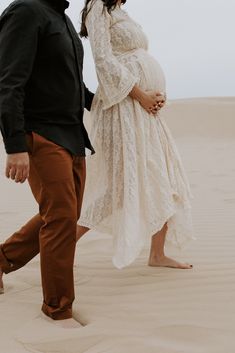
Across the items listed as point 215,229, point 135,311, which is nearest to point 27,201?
point 215,229

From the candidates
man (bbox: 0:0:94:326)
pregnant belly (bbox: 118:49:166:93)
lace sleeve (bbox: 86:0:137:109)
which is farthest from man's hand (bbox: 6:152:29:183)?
pregnant belly (bbox: 118:49:166:93)

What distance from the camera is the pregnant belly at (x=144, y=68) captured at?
3.55 m

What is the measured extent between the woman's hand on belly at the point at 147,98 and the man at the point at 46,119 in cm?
64

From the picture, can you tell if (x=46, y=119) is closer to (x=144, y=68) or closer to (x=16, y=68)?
(x=16, y=68)

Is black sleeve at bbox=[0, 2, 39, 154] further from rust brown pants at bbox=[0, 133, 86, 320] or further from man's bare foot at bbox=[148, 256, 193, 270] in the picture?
man's bare foot at bbox=[148, 256, 193, 270]

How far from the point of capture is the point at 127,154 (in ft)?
11.1

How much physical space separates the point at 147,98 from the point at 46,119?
2.86 ft

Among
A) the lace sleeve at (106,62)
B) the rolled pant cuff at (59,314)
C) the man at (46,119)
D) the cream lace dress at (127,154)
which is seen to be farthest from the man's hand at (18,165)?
the lace sleeve at (106,62)

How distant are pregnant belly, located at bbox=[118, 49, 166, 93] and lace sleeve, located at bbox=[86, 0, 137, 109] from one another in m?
0.10

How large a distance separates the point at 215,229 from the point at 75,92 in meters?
2.59

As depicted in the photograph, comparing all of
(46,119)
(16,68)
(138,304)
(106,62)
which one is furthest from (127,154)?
(16,68)

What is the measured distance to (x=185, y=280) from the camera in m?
3.49

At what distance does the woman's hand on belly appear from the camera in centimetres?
347

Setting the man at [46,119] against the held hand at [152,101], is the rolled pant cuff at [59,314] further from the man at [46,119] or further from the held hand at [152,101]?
the held hand at [152,101]
